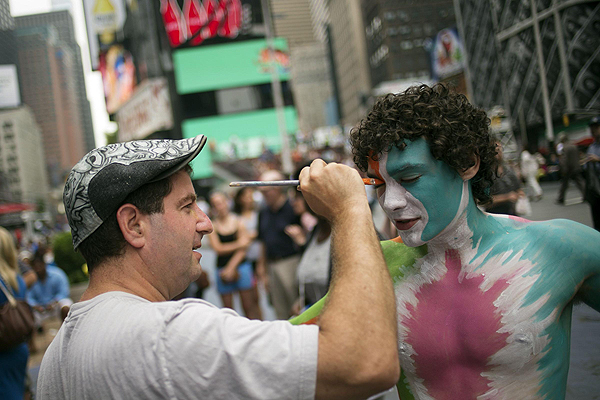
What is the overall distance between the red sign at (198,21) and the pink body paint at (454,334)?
4155cm

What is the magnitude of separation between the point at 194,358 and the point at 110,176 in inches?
21.7

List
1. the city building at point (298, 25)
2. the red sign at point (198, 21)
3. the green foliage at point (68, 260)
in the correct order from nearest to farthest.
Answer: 1. the green foliage at point (68, 260)
2. the red sign at point (198, 21)
3. the city building at point (298, 25)

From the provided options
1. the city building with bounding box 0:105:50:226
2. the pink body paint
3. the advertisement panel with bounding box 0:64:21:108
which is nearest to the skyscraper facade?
the city building with bounding box 0:105:50:226

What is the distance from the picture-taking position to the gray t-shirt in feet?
4.00

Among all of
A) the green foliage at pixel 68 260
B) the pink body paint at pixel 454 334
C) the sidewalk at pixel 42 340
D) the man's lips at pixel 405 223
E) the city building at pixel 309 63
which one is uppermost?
the city building at pixel 309 63

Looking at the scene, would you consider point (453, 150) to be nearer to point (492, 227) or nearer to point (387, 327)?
point (492, 227)

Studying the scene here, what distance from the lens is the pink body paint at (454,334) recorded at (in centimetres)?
166

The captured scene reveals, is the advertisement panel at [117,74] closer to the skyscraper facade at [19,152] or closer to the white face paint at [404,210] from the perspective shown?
the white face paint at [404,210]

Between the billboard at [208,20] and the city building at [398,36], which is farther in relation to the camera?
the city building at [398,36]

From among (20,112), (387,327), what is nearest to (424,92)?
(387,327)

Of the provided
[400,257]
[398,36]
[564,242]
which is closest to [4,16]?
[398,36]

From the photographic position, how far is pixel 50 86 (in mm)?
182500

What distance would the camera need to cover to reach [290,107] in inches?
1593

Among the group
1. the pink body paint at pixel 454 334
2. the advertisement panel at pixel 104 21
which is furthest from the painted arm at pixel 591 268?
the advertisement panel at pixel 104 21
